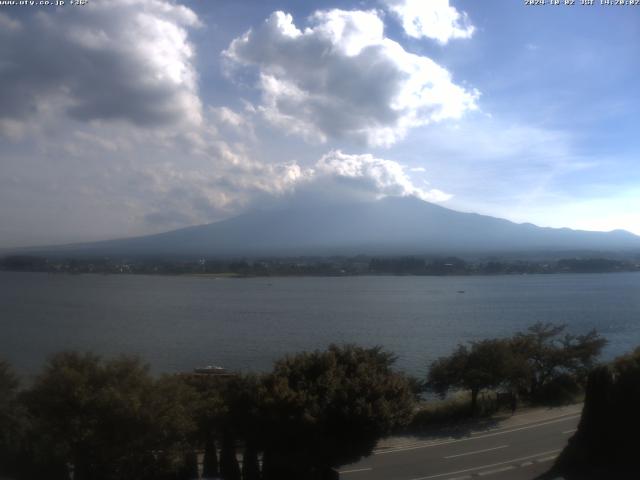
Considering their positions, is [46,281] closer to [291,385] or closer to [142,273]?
[142,273]

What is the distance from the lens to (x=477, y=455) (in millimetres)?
7090

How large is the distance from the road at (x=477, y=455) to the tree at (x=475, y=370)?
1160mm

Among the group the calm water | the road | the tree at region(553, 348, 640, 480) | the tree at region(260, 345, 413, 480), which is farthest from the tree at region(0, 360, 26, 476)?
the calm water

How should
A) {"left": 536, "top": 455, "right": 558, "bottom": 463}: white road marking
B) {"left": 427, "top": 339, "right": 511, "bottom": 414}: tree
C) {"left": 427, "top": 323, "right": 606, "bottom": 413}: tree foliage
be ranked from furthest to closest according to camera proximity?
{"left": 427, "top": 323, "right": 606, "bottom": 413}: tree foliage → {"left": 427, "top": 339, "right": 511, "bottom": 414}: tree → {"left": 536, "top": 455, "right": 558, "bottom": 463}: white road marking

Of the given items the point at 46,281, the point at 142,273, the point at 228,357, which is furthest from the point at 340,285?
the point at 228,357

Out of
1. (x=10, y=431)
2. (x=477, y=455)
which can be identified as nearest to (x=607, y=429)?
(x=477, y=455)

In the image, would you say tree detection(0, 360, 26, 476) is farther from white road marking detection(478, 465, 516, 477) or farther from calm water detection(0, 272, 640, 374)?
calm water detection(0, 272, 640, 374)

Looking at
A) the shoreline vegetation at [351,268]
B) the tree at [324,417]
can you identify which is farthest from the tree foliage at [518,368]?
the shoreline vegetation at [351,268]

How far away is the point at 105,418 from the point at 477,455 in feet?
14.9

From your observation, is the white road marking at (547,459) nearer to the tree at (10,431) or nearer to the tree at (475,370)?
the tree at (475,370)

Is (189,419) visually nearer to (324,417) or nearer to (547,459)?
(324,417)

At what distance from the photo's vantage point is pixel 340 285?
153ft

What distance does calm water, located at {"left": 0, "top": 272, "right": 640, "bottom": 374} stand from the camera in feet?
59.8

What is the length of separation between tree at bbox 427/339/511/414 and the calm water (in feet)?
13.4
